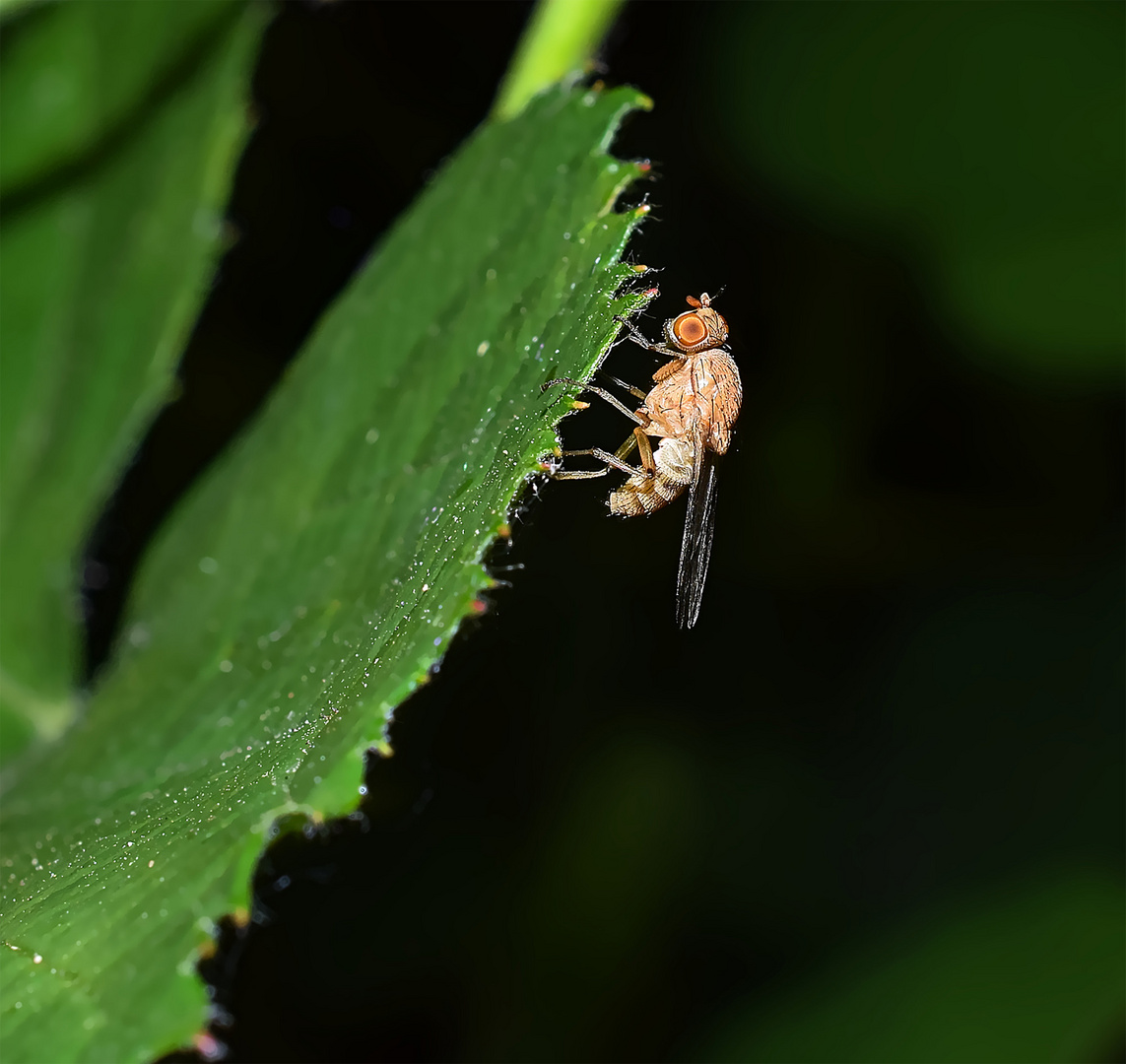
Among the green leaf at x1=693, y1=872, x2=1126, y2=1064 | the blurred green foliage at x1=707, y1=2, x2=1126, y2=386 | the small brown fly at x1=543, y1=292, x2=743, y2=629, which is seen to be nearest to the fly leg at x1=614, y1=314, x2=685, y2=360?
the small brown fly at x1=543, y1=292, x2=743, y2=629

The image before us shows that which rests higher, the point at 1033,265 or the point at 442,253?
the point at 442,253

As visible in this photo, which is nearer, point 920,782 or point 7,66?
point 7,66

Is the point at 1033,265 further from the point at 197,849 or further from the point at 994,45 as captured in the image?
the point at 197,849

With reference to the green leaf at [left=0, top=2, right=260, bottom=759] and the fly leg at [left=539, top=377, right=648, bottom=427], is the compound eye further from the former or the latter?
the green leaf at [left=0, top=2, right=260, bottom=759]

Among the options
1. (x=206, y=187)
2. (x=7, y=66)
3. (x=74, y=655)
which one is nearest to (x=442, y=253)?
(x=206, y=187)

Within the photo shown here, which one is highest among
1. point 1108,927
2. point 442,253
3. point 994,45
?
point 442,253
